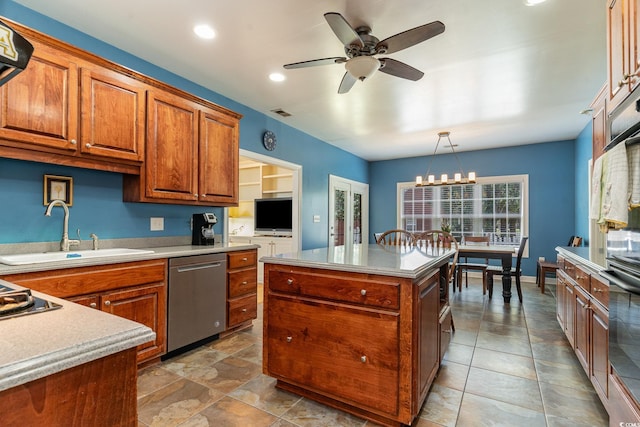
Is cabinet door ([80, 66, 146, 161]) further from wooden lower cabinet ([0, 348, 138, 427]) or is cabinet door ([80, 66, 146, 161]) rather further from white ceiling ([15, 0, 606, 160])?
wooden lower cabinet ([0, 348, 138, 427])

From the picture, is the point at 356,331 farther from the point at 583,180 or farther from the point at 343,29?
the point at 583,180

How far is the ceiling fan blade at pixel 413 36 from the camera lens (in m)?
1.90

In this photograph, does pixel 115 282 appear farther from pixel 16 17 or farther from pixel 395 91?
pixel 395 91

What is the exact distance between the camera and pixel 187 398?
2035 millimetres

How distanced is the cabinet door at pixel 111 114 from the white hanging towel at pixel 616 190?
3.04 m

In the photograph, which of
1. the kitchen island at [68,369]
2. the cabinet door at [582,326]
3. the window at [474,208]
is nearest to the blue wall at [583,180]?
the window at [474,208]

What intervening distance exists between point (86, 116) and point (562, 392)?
3.71m

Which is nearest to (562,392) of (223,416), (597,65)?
(223,416)

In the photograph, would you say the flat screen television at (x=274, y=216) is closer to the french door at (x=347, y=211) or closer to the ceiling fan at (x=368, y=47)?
the french door at (x=347, y=211)

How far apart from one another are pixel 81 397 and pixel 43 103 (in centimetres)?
216

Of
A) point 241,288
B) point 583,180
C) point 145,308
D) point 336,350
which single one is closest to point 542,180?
point 583,180

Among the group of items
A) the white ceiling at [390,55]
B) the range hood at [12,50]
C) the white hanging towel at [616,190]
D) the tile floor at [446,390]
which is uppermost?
the white ceiling at [390,55]

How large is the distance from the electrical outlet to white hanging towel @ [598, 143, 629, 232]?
3261 mm

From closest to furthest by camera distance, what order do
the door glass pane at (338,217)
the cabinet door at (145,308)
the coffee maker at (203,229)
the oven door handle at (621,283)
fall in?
the oven door handle at (621,283), the cabinet door at (145,308), the coffee maker at (203,229), the door glass pane at (338,217)
